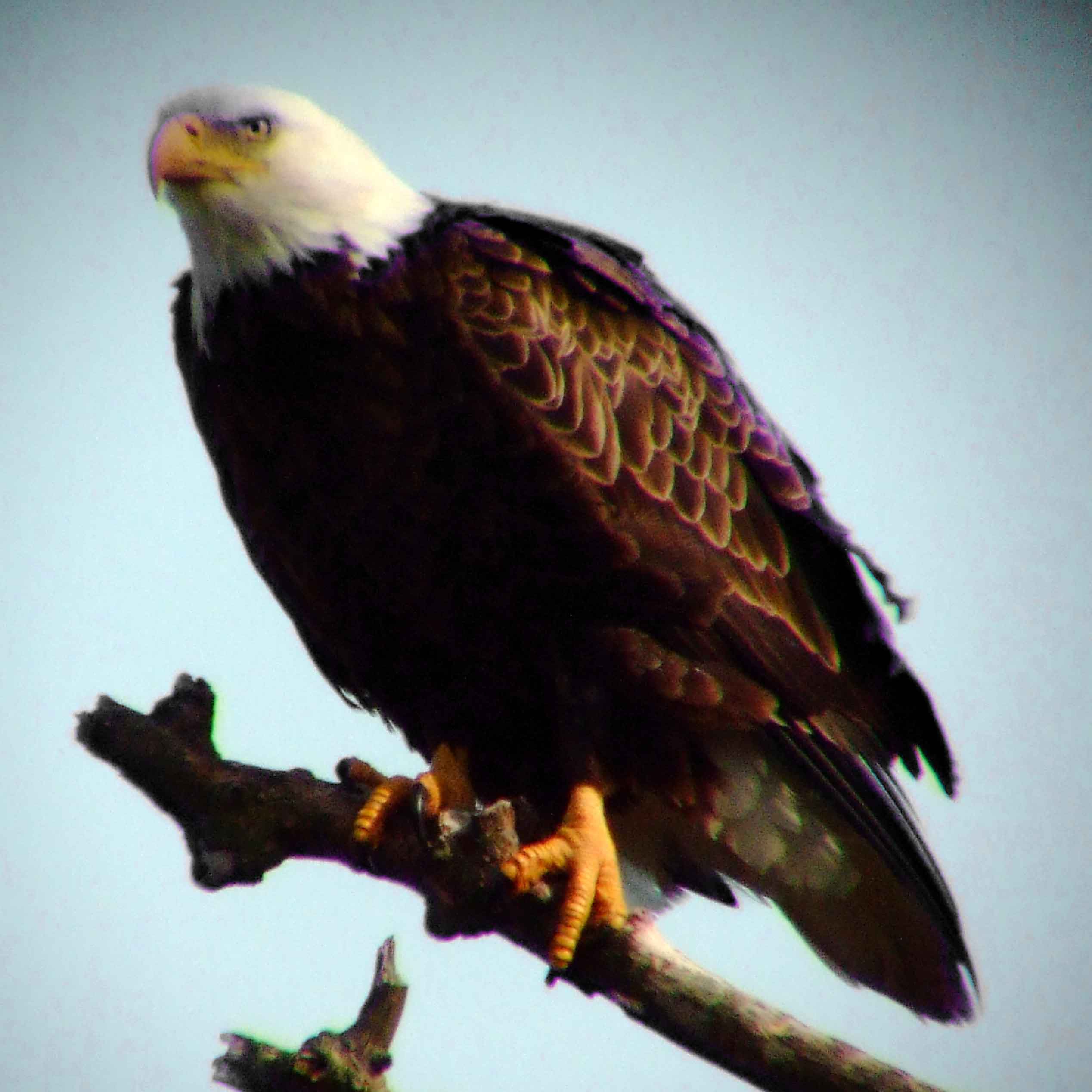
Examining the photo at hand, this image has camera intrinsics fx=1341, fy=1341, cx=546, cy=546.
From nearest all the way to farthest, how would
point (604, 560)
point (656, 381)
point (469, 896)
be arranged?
point (469, 896) → point (604, 560) → point (656, 381)

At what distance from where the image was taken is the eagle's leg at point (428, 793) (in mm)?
2689

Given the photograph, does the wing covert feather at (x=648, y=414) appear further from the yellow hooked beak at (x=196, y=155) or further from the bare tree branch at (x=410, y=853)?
the bare tree branch at (x=410, y=853)

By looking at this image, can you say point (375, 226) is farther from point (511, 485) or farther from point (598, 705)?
point (598, 705)

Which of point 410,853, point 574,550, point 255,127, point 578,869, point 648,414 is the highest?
point 255,127

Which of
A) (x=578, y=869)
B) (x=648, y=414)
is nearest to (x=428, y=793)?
(x=578, y=869)

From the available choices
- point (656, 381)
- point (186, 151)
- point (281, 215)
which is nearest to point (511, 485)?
point (656, 381)

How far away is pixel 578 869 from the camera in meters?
2.68

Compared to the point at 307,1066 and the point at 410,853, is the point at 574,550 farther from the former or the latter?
the point at 307,1066

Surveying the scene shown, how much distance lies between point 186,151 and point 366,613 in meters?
1.06

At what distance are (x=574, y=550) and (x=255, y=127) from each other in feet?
3.84

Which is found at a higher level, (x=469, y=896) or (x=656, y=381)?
(x=656, y=381)

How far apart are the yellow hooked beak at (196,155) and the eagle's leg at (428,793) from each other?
4.41ft

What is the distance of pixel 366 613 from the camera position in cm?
299

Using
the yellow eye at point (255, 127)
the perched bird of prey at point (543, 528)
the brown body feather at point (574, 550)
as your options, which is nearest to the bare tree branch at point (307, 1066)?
the perched bird of prey at point (543, 528)
